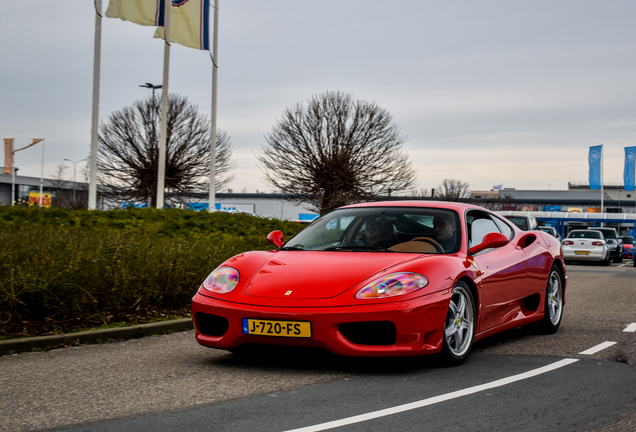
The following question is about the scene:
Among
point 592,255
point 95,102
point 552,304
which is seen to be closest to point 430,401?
point 552,304

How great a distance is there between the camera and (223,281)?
5.62 meters

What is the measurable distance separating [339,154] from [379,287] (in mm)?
29891

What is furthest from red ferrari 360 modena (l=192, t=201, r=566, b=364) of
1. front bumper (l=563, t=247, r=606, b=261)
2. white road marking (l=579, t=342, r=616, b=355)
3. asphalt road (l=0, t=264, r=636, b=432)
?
front bumper (l=563, t=247, r=606, b=261)

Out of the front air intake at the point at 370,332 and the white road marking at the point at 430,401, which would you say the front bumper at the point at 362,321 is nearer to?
the front air intake at the point at 370,332

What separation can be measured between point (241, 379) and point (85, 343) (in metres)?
2.48

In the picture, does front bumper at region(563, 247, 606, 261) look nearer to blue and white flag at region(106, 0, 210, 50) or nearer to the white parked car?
the white parked car

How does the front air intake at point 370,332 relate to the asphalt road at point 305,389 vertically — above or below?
above

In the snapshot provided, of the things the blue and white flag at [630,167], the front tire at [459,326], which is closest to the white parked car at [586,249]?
the front tire at [459,326]

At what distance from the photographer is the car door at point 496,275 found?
5984 millimetres

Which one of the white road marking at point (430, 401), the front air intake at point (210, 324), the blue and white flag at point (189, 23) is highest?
the blue and white flag at point (189, 23)

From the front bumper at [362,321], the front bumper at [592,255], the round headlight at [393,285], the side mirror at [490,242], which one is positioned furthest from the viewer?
the front bumper at [592,255]

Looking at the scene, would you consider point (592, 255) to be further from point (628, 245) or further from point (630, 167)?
point (630, 167)

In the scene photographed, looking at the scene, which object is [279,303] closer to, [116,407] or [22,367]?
[116,407]

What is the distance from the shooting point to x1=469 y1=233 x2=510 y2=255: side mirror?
5.95 m
